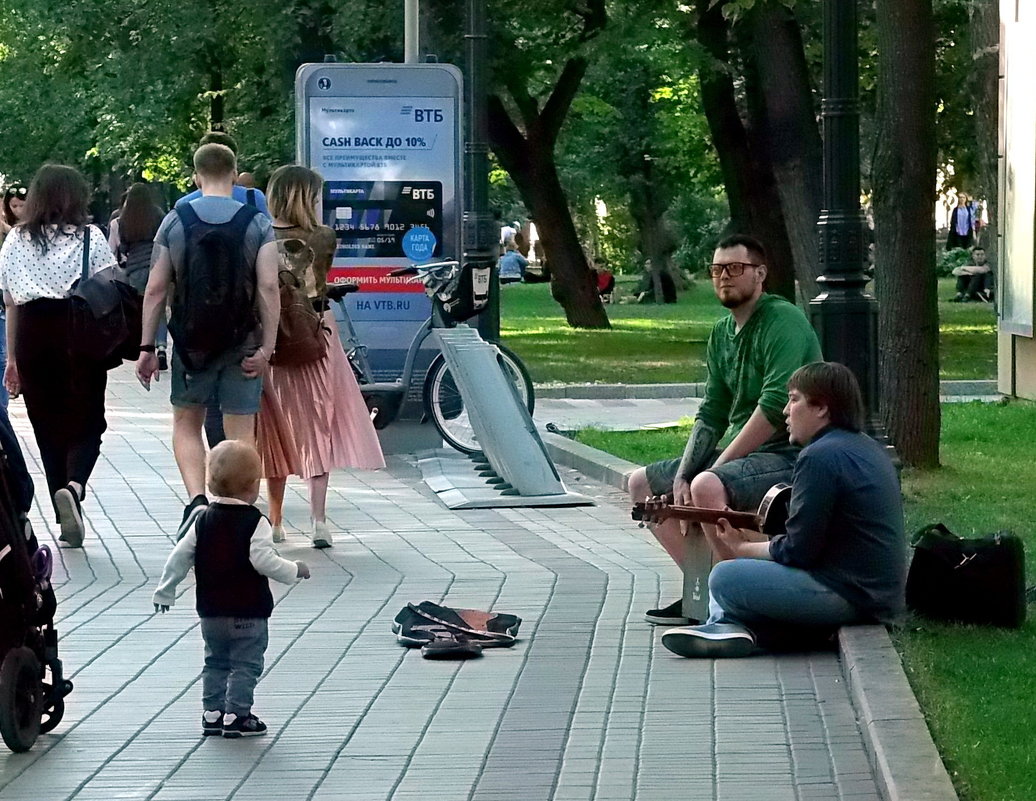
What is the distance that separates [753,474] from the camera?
803 centimetres

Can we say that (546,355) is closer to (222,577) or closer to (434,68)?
(434,68)

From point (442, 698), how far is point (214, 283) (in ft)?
10.6

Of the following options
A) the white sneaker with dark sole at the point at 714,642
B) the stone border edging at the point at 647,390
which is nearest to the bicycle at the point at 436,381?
the stone border edging at the point at 647,390

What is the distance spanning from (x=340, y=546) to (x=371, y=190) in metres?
6.56

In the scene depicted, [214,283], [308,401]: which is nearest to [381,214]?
[308,401]

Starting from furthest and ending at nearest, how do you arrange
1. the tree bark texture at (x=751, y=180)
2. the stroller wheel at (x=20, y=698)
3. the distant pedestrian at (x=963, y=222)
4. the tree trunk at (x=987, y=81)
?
the distant pedestrian at (x=963, y=222), the tree bark texture at (x=751, y=180), the tree trunk at (x=987, y=81), the stroller wheel at (x=20, y=698)

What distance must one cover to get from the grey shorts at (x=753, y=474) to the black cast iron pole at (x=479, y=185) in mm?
6934

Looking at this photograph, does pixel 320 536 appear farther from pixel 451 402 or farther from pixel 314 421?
pixel 451 402

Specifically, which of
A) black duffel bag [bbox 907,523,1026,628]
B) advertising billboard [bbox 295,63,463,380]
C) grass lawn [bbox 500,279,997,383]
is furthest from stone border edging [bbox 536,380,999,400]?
black duffel bag [bbox 907,523,1026,628]

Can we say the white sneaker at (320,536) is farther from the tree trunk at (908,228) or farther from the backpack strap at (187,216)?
the tree trunk at (908,228)

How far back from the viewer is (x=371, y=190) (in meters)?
16.6

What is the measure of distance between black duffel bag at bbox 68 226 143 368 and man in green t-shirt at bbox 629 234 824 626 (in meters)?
3.23

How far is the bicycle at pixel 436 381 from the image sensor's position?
46.7ft

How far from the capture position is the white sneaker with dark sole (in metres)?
7.50
